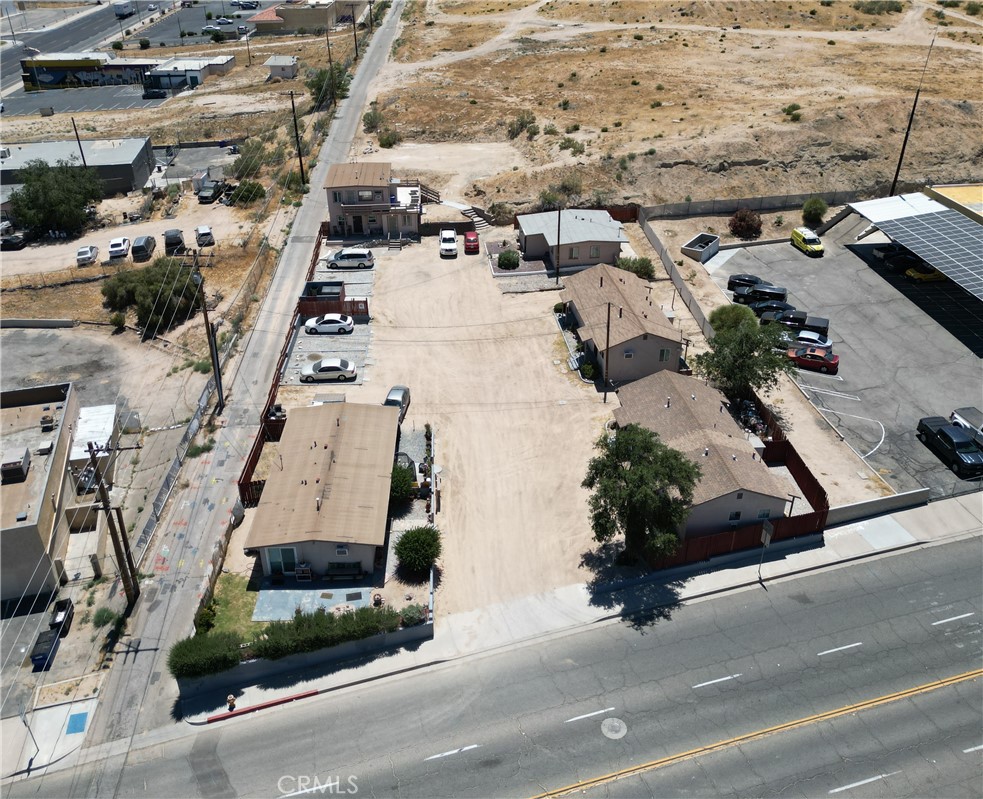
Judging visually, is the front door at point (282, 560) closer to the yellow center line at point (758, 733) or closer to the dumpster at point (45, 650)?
the dumpster at point (45, 650)

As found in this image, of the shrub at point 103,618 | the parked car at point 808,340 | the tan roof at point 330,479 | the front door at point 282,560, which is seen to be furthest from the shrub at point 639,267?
the shrub at point 103,618

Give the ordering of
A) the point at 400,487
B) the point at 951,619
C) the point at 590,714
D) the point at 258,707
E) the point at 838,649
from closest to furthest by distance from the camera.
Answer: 1. the point at 590,714
2. the point at 258,707
3. the point at 838,649
4. the point at 951,619
5. the point at 400,487

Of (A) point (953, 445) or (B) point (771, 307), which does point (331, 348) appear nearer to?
(B) point (771, 307)

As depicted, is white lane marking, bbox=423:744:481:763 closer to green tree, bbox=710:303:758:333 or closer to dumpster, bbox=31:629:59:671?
dumpster, bbox=31:629:59:671

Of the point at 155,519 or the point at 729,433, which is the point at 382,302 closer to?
the point at 155,519

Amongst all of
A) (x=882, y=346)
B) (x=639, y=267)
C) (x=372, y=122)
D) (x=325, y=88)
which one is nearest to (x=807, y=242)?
(x=882, y=346)

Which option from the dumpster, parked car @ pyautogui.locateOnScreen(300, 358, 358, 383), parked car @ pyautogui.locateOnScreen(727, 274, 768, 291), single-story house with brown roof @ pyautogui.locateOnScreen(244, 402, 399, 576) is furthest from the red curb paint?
parked car @ pyautogui.locateOnScreen(727, 274, 768, 291)
